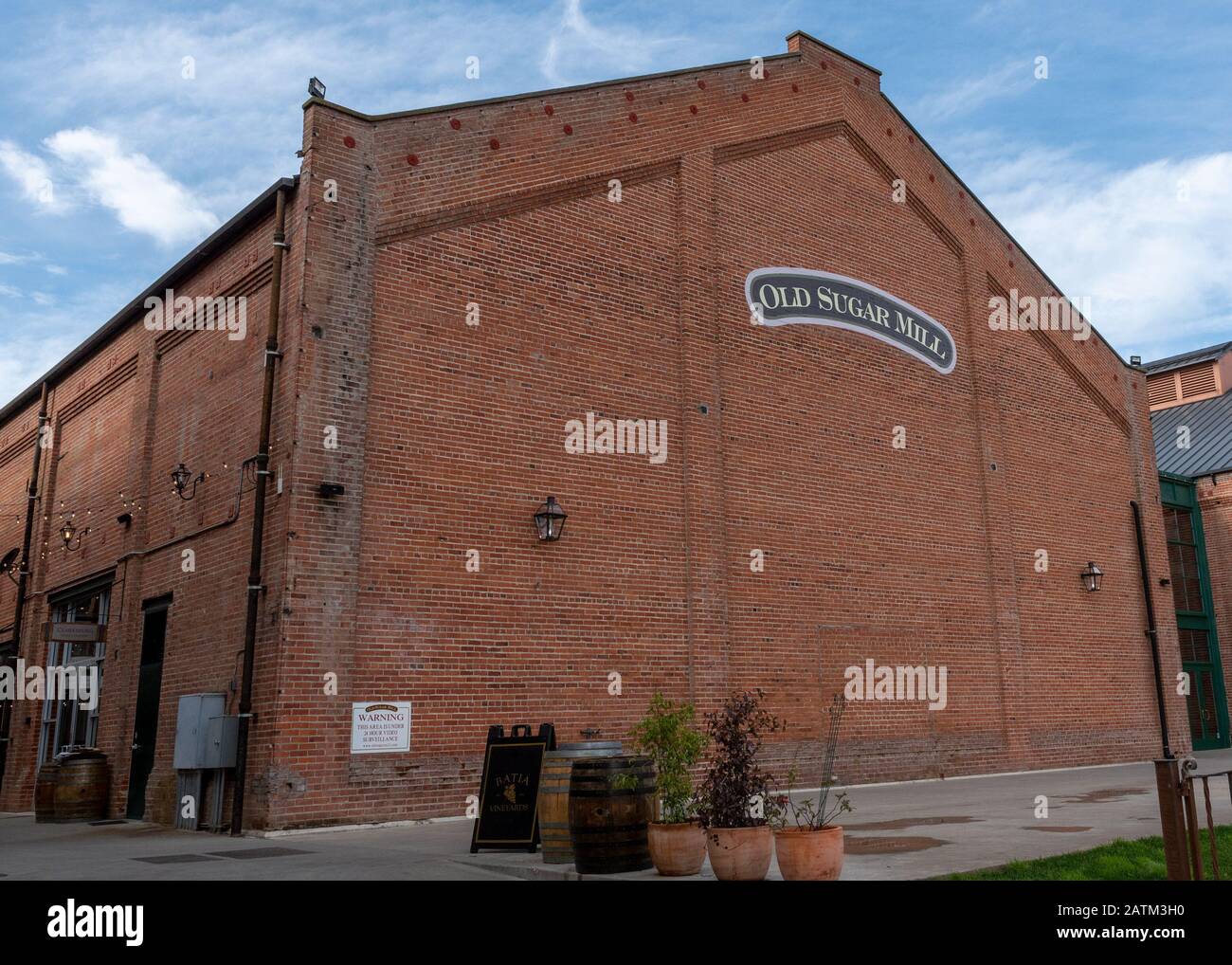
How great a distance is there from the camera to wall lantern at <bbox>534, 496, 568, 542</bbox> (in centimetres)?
1274

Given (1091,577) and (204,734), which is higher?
(1091,577)

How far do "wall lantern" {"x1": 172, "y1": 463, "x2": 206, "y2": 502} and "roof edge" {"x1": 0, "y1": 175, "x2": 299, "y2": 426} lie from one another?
2945mm

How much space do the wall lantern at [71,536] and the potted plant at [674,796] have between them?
43.9 ft

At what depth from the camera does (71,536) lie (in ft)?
59.1

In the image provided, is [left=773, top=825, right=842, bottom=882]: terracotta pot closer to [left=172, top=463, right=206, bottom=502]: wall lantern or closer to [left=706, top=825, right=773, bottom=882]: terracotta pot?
[left=706, top=825, right=773, bottom=882]: terracotta pot

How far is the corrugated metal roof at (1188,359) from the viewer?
3228cm

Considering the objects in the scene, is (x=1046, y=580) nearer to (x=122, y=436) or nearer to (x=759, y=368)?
(x=759, y=368)

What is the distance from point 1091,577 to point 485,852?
49.0 ft

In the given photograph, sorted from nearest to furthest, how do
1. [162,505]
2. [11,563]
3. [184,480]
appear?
[184,480] → [162,505] → [11,563]

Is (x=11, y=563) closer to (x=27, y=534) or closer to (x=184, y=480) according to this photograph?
(x=27, y=534)

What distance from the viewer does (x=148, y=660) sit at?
1434cm

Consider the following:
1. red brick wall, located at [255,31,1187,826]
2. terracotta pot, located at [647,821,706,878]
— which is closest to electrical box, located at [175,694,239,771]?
red brick wall, located at [255,31,1187,826]

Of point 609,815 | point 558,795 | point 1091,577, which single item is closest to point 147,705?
point 558,795

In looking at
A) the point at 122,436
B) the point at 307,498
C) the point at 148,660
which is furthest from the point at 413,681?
the point at 122,436
